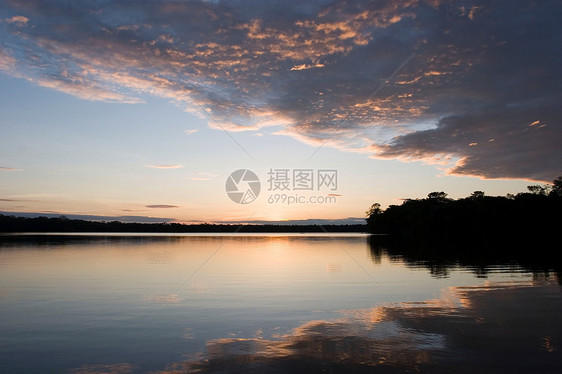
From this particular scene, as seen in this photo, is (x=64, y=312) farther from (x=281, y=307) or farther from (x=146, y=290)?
(x=281, y=307)

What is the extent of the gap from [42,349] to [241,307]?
27.7 ft

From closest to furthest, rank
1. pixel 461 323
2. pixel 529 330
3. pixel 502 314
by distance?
pixel 529 330, pixel 461 323, pixel 502 314

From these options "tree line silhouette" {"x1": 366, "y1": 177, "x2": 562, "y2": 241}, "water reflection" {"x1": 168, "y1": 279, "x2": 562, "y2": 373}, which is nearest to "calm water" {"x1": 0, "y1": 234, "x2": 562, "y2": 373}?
"water reflection" {"x1": 168, "y1": 279, "x2": 562, "y2": 373}

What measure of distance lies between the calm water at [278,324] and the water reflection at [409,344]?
0.14ft

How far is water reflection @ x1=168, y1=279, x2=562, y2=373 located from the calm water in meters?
0.04

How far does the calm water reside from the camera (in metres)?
11.4

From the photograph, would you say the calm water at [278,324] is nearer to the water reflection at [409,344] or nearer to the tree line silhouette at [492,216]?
the water reflection at [409,344]

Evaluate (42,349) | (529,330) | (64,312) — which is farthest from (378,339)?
(64,312)

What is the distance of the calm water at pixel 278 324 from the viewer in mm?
11383

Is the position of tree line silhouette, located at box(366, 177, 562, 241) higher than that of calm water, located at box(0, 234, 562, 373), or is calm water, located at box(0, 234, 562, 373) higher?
tree line silhouette, located at box(366, 177, 562, 241)

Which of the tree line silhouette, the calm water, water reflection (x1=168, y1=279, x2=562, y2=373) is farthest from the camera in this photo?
the tree line silhouette

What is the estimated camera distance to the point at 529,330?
14.9 m

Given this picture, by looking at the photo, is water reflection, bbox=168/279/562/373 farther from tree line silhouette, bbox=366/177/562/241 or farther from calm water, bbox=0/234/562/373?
tree line silhouette, bbox=366/177/562/241

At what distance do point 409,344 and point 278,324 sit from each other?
4.98m
